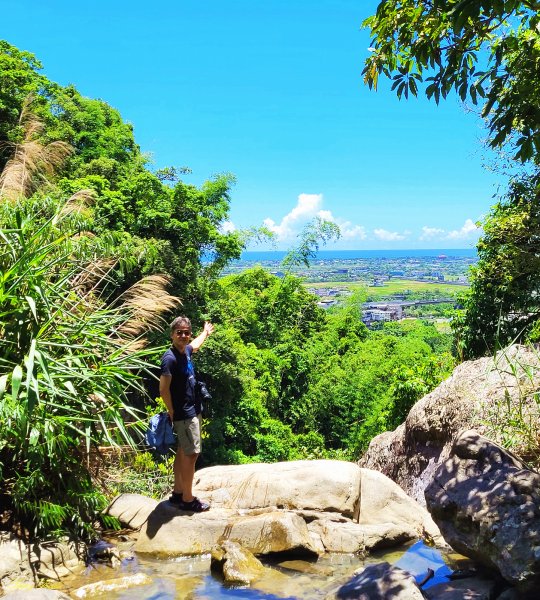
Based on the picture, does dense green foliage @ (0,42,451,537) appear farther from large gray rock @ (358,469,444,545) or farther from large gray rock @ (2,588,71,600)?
large gray rock @ (358,469,444,545)

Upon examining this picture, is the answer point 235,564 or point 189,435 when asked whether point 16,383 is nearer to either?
point 189,435

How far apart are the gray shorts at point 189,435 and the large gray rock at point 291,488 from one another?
922 mm

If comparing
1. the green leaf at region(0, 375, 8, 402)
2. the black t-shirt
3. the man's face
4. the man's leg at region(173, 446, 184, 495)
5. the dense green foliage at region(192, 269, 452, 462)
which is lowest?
the dense green foliage at region(192, 269, 452, 462)

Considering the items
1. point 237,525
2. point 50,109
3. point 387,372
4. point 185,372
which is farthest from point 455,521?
point 50,109

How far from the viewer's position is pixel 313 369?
20.7 m

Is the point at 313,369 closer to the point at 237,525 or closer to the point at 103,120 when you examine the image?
the point at 103,120

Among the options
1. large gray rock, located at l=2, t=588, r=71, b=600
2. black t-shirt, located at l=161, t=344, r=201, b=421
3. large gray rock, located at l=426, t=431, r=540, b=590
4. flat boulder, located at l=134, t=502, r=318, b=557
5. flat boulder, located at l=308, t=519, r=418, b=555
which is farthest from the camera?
black t-shirt, located at l=161, t=344, r=201, b=421

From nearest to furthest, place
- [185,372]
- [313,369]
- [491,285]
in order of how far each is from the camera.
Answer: [185,372]
[491,285]
[313,369]

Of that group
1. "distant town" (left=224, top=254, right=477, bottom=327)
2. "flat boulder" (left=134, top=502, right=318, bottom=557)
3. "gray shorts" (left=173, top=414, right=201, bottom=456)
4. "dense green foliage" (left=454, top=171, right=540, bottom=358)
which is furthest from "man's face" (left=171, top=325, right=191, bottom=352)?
"distant town" (left=224, top=254, right=477, bottom=327)

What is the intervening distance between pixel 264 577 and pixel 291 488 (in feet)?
4.39

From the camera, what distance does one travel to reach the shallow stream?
3939 millimetres

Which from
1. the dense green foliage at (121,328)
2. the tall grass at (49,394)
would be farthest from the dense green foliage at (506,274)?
the tall grass at (49,394)

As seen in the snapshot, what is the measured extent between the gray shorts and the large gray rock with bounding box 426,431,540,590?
191cm

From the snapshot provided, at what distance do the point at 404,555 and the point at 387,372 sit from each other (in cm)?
1183
